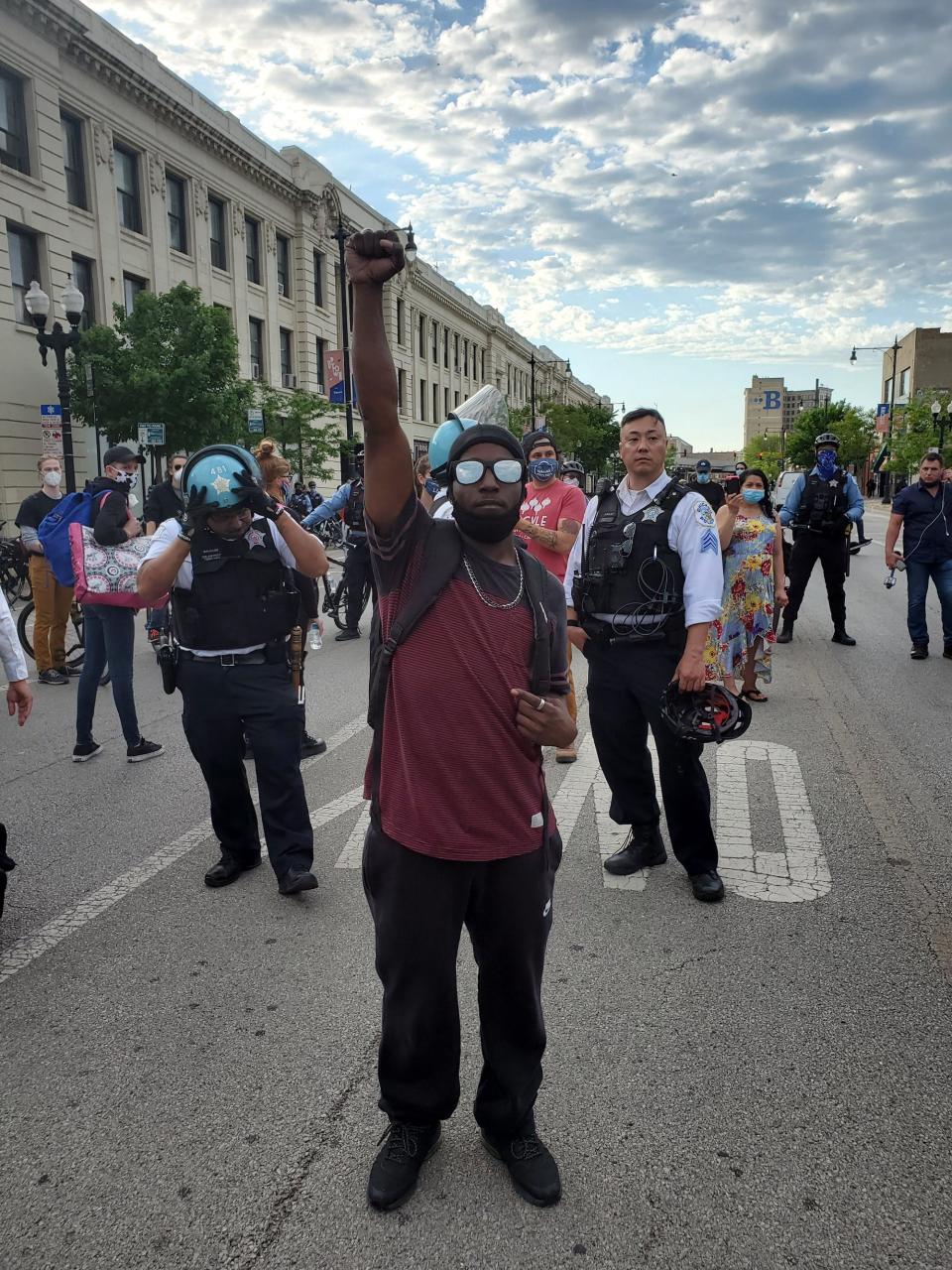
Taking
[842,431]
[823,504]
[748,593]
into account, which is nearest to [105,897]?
[748,593]

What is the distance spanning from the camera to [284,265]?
37.2m

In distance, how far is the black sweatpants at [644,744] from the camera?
4.02 metres

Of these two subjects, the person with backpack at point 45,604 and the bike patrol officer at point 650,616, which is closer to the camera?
the bike patrol officer at point 650,616

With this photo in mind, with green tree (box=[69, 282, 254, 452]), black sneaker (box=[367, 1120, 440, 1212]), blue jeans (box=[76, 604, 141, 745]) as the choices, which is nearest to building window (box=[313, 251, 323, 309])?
green tree (box=[69, 282, 254, 452])

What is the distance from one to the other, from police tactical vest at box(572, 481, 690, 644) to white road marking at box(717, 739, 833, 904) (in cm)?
124

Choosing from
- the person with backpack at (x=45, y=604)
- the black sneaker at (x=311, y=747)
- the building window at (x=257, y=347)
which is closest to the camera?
the black sneaker at (x=311, y=747)

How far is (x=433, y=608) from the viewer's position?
2184mm

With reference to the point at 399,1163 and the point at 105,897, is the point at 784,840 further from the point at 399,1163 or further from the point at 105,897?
the point at 105,897

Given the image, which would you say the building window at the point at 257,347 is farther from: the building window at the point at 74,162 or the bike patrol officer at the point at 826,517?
the bike patrol officer at the point at 826,517

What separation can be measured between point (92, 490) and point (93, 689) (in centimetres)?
227

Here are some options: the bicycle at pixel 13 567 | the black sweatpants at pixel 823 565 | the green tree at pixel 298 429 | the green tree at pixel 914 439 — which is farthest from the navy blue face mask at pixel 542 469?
the green tree at pixel 914 439

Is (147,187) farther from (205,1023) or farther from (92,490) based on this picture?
(205,1023)

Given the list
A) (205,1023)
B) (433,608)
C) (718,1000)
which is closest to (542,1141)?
(718,1000)

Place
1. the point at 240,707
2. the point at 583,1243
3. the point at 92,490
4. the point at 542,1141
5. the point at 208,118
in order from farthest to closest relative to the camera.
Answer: the point at 208,118, the point at 92,490, the point at 240,707, the point at 542,1141, the point at 583,1243
